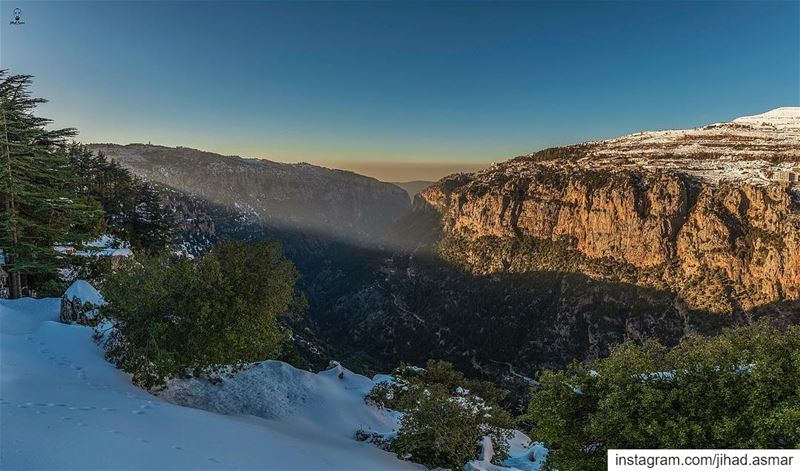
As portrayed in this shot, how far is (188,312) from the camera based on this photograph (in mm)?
18125

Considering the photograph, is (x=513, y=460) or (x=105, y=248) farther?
(x=105, y=248)

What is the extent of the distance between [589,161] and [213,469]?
198 meters

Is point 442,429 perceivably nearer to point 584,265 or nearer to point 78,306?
point 78,306

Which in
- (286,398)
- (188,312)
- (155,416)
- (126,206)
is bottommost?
(286,398)

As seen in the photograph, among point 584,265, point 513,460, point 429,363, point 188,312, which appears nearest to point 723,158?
point 584,265

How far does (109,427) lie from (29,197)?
27.3 m

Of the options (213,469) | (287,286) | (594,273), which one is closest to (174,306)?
(287,286)

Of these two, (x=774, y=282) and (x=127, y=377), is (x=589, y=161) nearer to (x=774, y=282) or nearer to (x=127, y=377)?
(x=774, y=282)

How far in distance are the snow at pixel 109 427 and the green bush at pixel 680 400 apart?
23.8 ft

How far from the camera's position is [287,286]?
21.1 m

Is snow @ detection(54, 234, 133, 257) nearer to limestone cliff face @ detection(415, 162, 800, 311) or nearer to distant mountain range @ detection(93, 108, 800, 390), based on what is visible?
distant mountain range @ detection(93, 108, 800, 390)

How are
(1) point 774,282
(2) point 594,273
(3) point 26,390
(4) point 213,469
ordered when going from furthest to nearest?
(2) point 594,273, (1) point 774,282, (3) point 26,390, (4) point 213,469

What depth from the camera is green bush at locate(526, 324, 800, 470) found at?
11.2 metres

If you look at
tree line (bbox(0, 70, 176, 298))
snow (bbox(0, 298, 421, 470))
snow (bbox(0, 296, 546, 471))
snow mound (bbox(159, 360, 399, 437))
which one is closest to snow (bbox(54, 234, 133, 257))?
tree line (bbox(0, 70, 176, 298))
